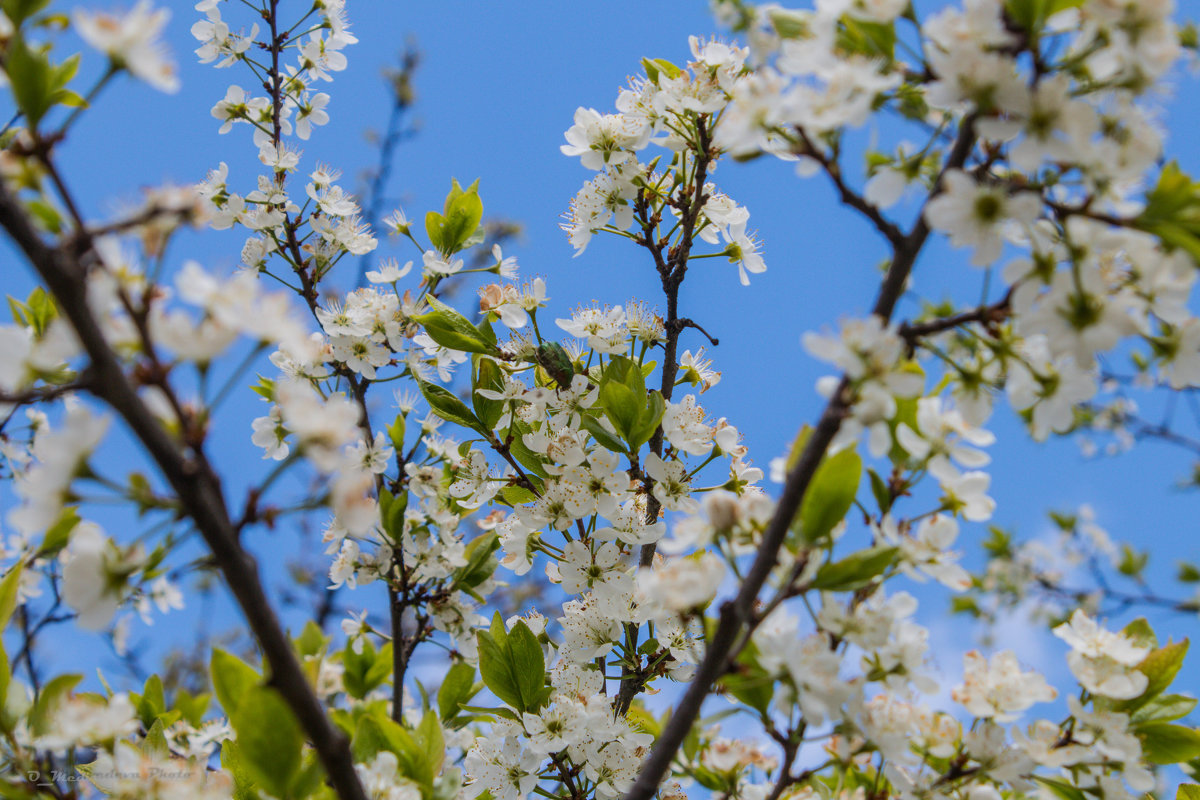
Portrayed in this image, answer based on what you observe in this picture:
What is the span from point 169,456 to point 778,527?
0.77 meters

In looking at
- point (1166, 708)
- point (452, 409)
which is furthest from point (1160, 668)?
point (452, 409)

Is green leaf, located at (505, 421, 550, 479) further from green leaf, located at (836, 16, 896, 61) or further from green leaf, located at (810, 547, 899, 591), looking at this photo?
green leaf, located at (836, 16, 896, 61)

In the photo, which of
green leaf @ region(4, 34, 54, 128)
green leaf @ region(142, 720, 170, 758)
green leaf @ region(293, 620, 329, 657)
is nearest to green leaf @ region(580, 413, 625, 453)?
green leaf @ region(142, 720, 170, 758)

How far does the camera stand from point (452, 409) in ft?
6.99

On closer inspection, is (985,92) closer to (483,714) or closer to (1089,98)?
(1089,98)

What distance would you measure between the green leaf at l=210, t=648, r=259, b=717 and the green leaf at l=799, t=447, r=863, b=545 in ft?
3.06

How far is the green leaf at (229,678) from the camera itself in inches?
55.1

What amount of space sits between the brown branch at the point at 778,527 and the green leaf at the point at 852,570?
7 cm

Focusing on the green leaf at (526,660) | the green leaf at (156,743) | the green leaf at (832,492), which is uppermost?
the green leaf at (832,492)

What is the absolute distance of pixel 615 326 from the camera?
203 cm

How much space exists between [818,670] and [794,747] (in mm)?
191

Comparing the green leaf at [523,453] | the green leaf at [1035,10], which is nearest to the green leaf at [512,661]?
the green leaf at [523,453]

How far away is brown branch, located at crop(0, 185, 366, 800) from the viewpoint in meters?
0.96

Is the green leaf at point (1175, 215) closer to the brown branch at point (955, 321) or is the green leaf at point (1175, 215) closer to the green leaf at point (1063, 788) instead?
the brown branch at point (955, 321)
